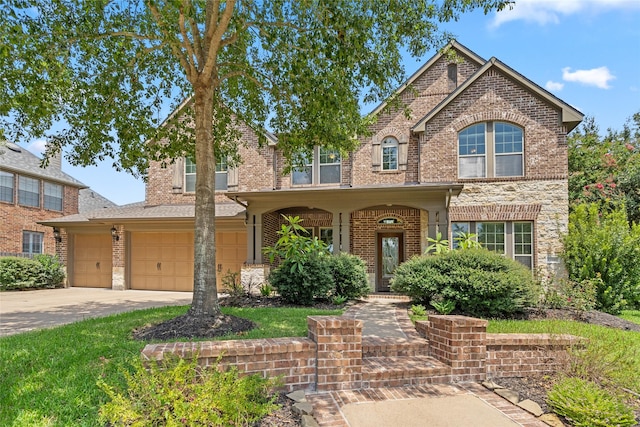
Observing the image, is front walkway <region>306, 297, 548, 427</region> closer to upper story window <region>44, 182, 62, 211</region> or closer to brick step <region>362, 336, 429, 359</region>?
brick step <region>362, 336, 429, 359</region>

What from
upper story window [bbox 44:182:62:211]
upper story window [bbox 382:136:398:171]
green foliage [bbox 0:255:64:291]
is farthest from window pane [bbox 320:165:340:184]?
upper story window [bbox 44:182:62:211]

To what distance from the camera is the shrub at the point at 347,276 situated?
33.9 feet

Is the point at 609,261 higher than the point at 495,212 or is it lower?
lower

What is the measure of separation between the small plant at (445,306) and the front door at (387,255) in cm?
567

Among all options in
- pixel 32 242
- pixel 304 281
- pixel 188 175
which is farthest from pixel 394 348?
pixel 32 242

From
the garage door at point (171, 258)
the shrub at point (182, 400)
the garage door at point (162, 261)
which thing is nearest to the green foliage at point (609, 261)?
the shrub at point (182, 400)

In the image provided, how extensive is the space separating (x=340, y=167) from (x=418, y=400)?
36.6 ft

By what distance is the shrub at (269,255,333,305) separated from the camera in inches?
386

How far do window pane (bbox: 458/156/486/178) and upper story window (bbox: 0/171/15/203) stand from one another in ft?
70.5

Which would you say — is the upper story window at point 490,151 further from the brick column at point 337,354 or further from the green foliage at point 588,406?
the brick column at point 337,354

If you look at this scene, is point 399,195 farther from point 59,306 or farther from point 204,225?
point 59,306

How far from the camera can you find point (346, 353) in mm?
4555

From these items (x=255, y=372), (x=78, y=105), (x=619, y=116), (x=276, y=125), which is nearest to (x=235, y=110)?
(x=276, y=125)

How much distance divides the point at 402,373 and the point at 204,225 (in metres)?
4.03
